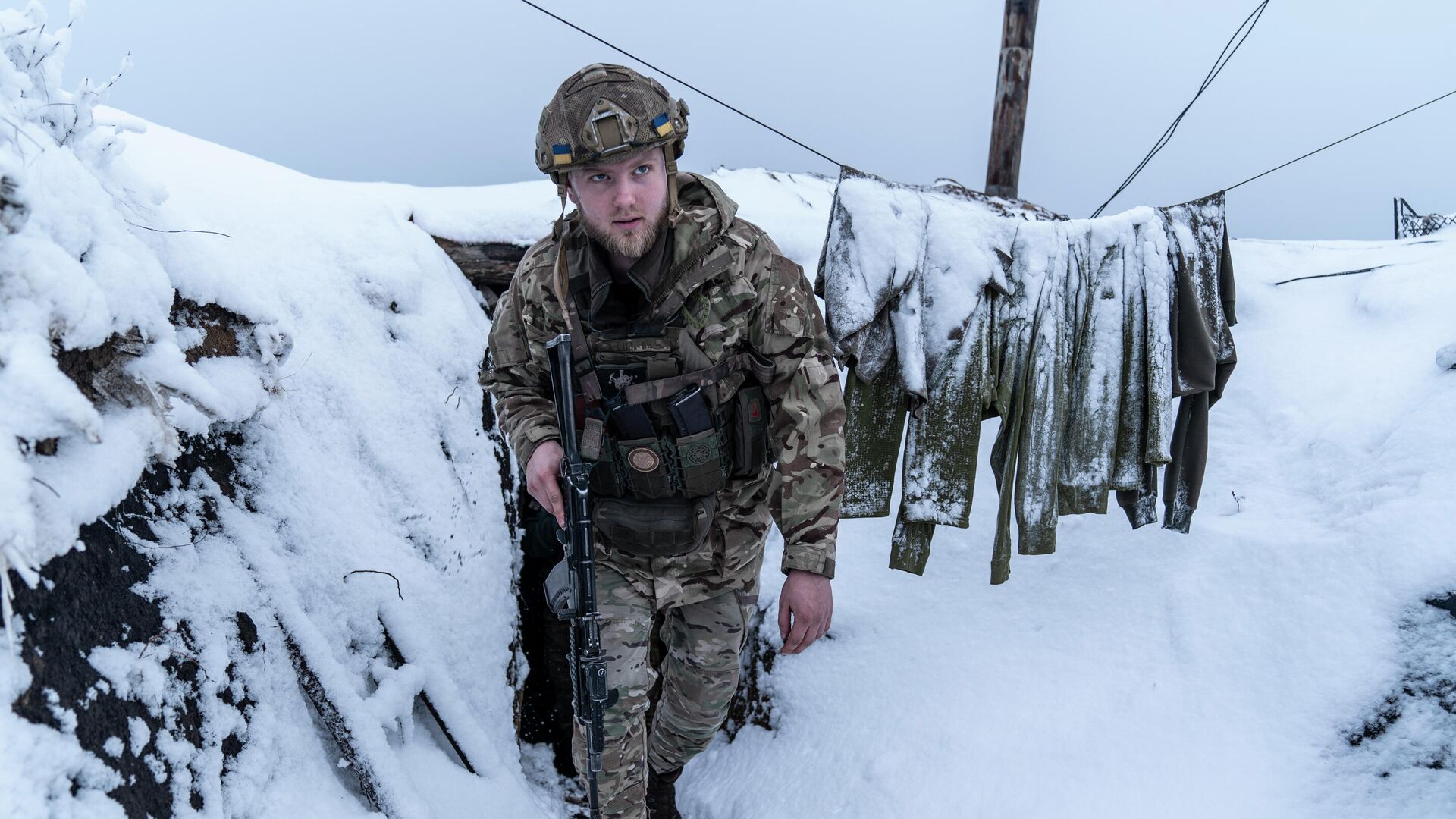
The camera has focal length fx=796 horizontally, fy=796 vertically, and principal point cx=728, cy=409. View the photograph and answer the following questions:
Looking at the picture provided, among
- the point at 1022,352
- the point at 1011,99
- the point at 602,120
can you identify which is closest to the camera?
the point at 602,120

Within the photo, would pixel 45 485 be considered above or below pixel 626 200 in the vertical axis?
below

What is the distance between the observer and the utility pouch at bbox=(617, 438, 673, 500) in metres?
2.07

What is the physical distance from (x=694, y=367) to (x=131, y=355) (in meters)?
1.28

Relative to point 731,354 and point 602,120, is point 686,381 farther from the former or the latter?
point 602,120

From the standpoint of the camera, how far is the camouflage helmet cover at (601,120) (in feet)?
6.18

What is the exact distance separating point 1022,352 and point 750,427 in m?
1.30

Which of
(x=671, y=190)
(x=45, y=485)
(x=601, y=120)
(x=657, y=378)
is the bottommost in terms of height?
(x=45, y=485)

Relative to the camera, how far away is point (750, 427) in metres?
2.14

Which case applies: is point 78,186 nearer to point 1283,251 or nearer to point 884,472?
point 884,472

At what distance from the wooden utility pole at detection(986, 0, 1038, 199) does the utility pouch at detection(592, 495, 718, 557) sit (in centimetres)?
315

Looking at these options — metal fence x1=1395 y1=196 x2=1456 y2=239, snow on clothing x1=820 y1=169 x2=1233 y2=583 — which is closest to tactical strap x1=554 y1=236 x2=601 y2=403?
snow on clothing x1=820 y1=169 x2=1233 y2=583

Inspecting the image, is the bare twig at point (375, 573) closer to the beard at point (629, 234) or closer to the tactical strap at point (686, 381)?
the tactical strap at point (686, 381)

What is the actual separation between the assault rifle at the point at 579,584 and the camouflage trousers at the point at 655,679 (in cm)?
7

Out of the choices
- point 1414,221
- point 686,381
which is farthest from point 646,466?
point 1414,221
